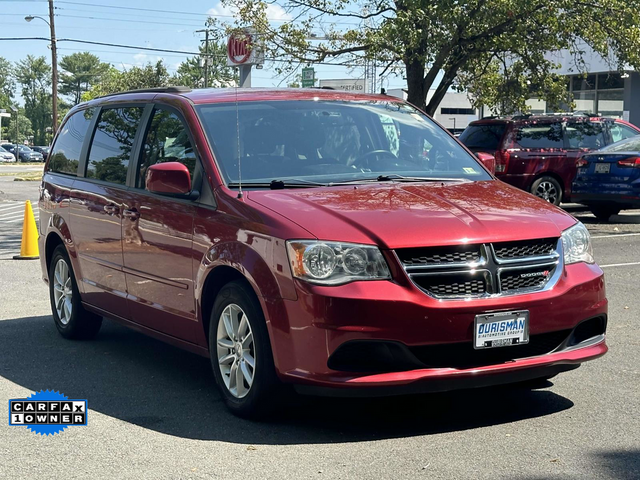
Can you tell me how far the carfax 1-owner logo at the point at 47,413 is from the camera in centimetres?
545

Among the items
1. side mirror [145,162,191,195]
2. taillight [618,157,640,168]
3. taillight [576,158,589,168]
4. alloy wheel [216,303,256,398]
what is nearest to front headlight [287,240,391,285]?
alloy wheel [216,303,256,398]

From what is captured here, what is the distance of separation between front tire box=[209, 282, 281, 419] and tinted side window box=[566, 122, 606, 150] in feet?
47.1

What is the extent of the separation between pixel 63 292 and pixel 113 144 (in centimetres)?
144

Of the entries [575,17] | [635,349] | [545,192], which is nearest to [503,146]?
[545,192]

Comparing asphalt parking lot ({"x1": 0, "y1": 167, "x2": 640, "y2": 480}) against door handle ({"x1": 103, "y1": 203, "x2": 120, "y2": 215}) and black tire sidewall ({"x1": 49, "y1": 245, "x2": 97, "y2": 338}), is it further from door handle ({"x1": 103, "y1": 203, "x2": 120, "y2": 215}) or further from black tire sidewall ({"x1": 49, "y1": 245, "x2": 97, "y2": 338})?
door handle ({"x1": 103, "y1": 203, "x2": 120, "y2": 215})

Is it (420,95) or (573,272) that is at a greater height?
(420,95)

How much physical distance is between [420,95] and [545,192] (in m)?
3.04

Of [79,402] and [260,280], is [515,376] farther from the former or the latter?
[79,402]

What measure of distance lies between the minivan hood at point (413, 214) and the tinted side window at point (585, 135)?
13443mm

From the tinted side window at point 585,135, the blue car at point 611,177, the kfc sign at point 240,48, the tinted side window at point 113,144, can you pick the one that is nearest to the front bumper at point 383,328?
the tinted side window at point 113,144

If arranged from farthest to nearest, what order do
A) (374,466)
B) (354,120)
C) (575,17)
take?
1. (575,17)
2. (354,120)
3. (374,466)

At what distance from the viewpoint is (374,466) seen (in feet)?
15.0

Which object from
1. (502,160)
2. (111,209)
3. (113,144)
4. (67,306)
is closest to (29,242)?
(67,306)

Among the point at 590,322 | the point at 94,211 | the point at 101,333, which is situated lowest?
the point at 101,333
